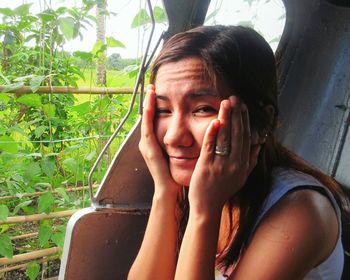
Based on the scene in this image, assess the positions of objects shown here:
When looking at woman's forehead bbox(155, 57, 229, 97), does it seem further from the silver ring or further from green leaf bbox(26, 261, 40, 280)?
green leaf bbox(26, 261, 40, 280)

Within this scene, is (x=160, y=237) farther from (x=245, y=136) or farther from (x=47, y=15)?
(x=47, y=15)

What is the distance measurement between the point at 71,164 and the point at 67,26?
2.05 ft

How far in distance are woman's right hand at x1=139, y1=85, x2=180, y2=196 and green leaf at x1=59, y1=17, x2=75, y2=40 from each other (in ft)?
3.16

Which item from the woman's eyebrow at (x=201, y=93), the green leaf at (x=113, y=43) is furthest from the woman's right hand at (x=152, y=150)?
the green leaf at (x=113, y=43)

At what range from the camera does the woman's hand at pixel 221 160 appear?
0.74 meters

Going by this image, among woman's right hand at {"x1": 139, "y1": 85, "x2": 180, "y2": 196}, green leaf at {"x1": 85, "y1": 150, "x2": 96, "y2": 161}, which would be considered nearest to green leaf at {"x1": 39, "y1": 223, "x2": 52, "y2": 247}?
green leaf at {"x1": 85, "y1": 150, "x2": 96, "y2": 161}

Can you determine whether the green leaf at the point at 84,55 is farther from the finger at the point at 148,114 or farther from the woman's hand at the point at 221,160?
the woman's hand at the point at 221,160

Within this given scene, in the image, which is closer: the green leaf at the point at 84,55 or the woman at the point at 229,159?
the woman at the point at 229,159

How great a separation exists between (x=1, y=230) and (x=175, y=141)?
141 centimetres

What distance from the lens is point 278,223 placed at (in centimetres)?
79

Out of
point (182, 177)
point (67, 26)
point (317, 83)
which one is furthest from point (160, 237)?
point (67, 26)

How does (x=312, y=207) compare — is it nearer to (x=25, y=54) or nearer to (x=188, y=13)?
(x=188, y=13)

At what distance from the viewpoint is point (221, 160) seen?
0.76 metres

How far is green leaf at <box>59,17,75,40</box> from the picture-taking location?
5.42 feet
